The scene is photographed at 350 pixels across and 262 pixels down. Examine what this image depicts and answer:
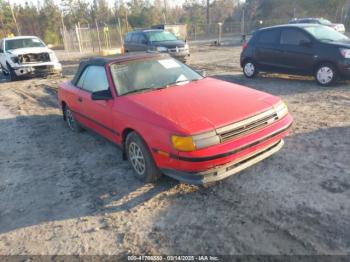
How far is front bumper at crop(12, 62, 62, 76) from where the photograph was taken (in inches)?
509

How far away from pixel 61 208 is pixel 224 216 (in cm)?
194

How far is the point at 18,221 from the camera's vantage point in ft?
11.6

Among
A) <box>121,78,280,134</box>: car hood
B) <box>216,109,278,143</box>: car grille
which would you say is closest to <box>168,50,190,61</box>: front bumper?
<box>121,78,280,134</box>: car hood

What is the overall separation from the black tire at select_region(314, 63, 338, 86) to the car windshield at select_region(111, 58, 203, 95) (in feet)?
16.5

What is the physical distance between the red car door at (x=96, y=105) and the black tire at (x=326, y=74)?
21.1ft

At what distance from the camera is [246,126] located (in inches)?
141

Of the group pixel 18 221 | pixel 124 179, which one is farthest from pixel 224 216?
pixel 18 221

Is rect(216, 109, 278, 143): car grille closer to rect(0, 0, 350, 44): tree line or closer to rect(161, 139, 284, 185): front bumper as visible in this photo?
rect(161, 139, 284, 185): front bumper

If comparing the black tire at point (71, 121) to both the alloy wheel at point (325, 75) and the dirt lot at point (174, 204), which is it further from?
the alloy wheel at point (325, 75)

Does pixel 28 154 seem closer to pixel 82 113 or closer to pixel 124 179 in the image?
pixel 82 113

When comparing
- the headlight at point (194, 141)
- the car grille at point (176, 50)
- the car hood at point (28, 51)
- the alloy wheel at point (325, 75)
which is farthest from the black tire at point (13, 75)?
the headlight at point (194, 141)

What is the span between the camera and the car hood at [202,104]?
3.47m

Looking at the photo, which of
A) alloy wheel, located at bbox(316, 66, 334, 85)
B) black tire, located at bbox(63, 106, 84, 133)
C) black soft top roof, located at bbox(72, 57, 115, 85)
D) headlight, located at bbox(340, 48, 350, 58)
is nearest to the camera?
black soft top roof, located at bbox(72, 57, 115, 85)

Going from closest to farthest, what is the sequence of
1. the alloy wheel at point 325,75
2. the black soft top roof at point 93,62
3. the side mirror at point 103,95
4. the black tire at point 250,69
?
the side mirror at point 103,95 < the black soft top roof at point 93,62 < the alloy wheel at point 325,75 < the black tire at point 250,69
